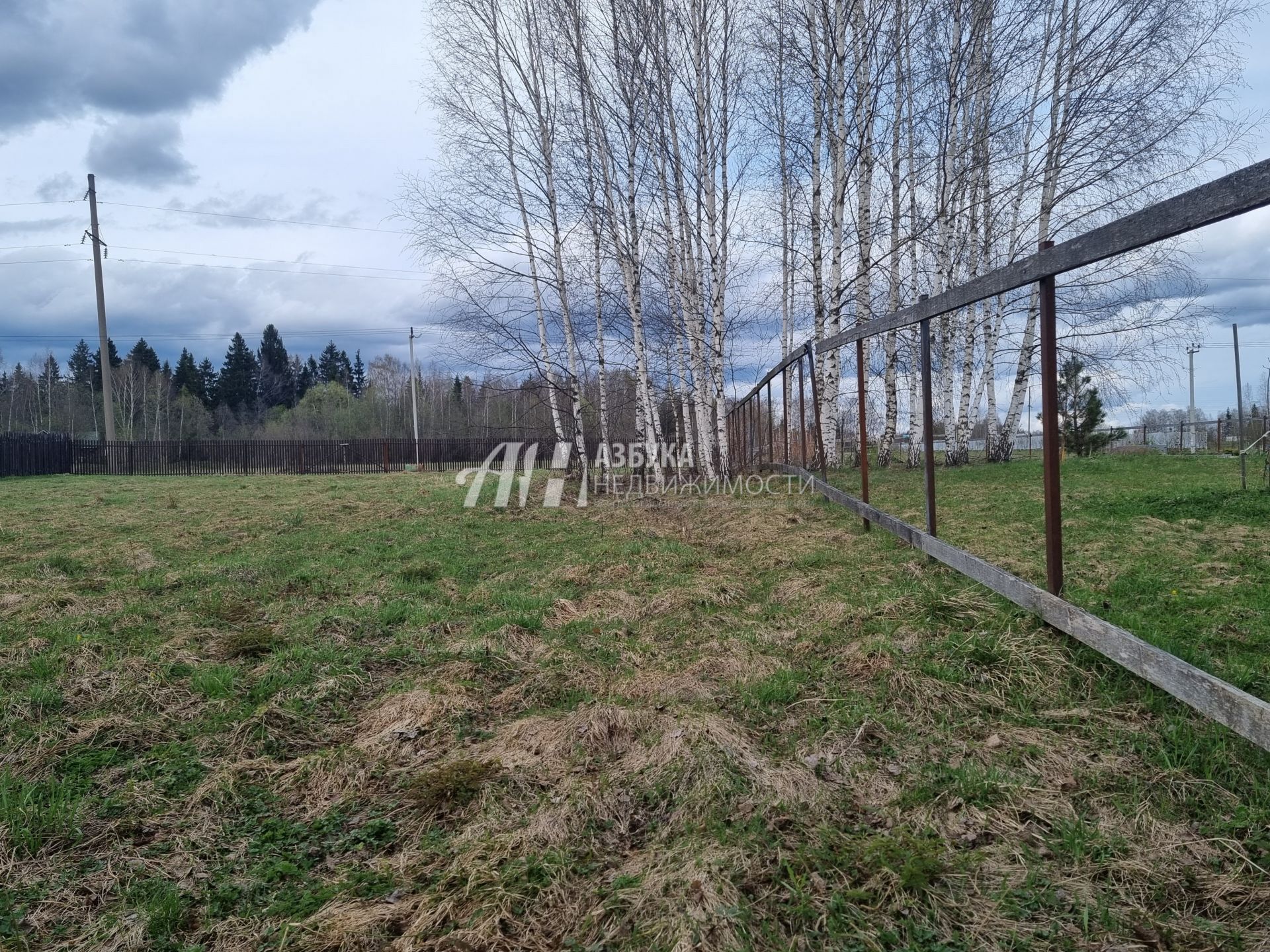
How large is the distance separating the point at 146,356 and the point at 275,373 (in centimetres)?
1026

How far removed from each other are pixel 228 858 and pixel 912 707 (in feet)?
7.74

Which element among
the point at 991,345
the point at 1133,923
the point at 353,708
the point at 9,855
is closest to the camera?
the point at 1133,923

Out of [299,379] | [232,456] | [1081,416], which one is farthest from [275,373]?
[1081,416]

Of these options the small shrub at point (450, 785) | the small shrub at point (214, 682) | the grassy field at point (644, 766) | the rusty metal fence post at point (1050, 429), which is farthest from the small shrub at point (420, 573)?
the rusty metal fence post at point (1050, 429)

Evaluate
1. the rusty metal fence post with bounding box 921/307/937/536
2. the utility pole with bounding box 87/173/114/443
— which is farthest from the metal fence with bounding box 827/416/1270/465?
the utility pole with bounding box 87/173/114/443

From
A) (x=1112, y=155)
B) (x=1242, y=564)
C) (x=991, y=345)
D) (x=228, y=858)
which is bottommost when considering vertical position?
(x=228, y=858)

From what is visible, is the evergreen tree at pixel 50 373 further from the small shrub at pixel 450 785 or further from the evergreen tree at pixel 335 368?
the small shrub at pixel 450 785

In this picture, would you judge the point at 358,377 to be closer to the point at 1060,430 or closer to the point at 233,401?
the point at 233,401

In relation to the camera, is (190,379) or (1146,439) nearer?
(1146,439)

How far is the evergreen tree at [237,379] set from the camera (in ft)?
194

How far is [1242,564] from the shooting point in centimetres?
384

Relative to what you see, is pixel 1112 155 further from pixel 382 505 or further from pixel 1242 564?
pixel 382 505

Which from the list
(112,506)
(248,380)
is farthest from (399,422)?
(112,506)

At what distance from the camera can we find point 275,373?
2494 inches
